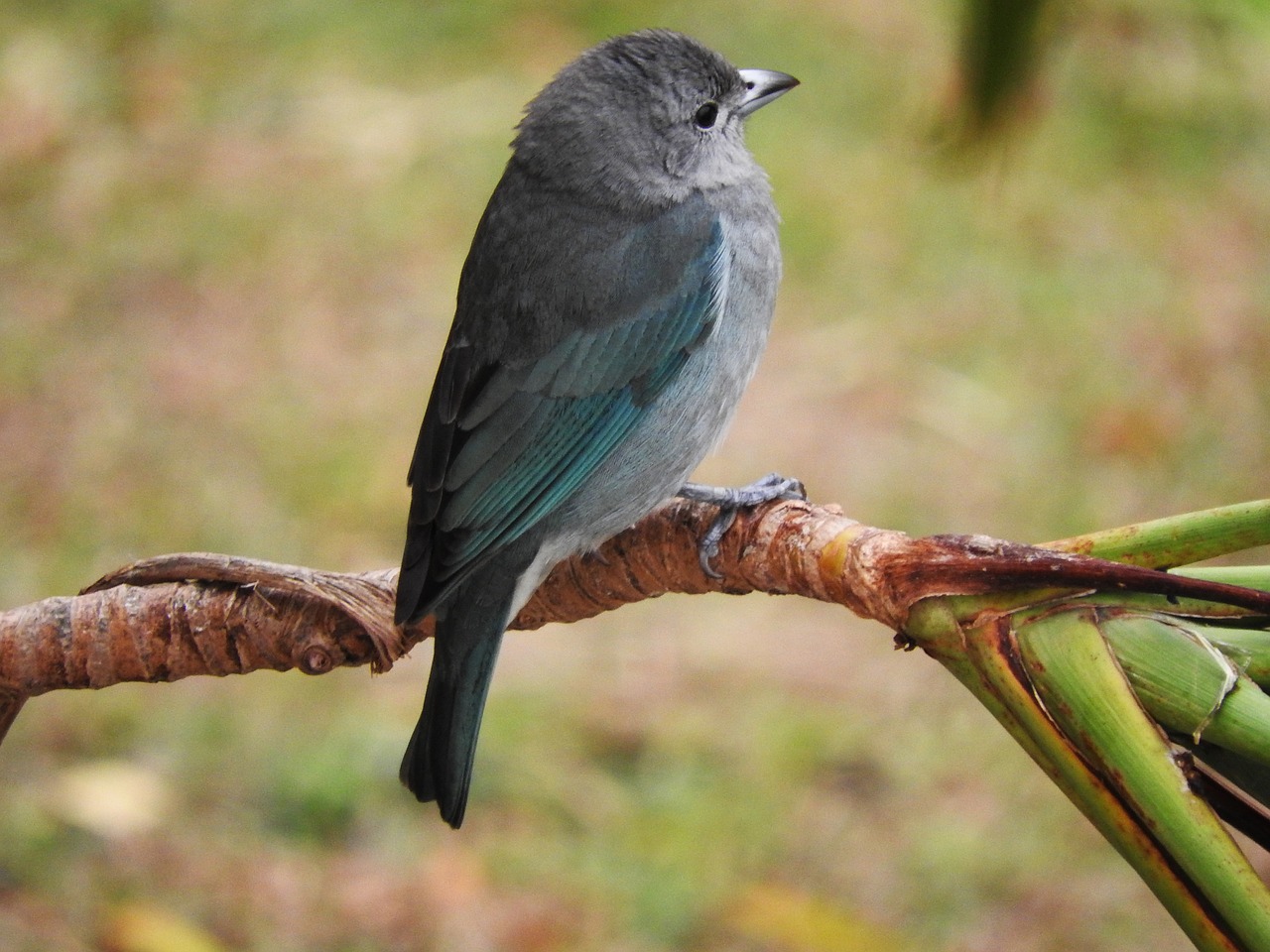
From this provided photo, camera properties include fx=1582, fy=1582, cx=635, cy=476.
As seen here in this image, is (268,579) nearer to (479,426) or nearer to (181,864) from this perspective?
(479,426)

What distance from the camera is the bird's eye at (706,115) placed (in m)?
3.00

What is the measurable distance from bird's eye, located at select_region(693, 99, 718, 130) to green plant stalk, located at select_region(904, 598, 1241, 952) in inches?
61.5

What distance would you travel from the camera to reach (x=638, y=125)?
9.62ft

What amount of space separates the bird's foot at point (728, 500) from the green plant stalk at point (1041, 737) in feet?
1.48

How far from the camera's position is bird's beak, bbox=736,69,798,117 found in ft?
10.2

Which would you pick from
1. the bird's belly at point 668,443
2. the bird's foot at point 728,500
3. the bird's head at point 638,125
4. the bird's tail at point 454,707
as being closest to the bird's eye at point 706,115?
the bird's head at point 638,125

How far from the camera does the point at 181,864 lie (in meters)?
3.45

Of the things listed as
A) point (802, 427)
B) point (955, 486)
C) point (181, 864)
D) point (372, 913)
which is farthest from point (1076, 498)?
point (181, 864)

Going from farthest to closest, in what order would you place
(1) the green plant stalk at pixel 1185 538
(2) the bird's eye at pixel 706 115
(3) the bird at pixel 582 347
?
(2) the bird's eye at pixel 706 115
(3) the bird at pixel 582 347
(1) the green plant stalk at pixel 1185 538

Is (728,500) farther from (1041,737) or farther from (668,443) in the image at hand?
(1041,737)

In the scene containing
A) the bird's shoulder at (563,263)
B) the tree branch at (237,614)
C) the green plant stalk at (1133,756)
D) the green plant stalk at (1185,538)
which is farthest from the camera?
the bird's shoulder at (563,263)

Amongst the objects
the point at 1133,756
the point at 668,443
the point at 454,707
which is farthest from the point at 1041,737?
the point at 668,443

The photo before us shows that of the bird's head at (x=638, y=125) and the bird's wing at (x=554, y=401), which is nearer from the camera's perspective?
the bird's wing at (x=554, y=401)

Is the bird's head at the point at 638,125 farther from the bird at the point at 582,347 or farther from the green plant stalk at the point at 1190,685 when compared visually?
the green plant stalk at the point at 1190,685
